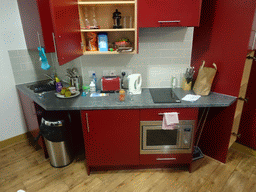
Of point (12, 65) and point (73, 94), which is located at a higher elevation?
point (12, 65)

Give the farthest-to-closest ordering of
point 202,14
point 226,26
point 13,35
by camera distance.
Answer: point 13,35, point 202,14, point 226,26

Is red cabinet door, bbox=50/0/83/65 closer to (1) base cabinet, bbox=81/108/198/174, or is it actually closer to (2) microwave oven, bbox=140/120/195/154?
(1) base cabinet, bbox=81/108/198/174

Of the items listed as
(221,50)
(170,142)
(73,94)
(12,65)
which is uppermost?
(221,50)

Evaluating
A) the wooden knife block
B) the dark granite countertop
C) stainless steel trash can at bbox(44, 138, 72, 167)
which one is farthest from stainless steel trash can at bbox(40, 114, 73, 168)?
the wooden knife block

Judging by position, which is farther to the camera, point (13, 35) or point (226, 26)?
point (13, 35)

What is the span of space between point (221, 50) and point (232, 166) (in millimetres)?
1359

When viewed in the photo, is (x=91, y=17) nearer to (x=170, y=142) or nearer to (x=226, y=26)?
(x=226, y=26)

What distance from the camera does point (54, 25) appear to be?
1.33 metres

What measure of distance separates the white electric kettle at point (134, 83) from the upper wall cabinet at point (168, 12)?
0.55 m

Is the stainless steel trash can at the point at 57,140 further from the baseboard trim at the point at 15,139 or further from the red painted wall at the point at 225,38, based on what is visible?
the red painted wall at the point at 225,38

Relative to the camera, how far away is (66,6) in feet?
4.88

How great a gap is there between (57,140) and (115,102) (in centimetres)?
81

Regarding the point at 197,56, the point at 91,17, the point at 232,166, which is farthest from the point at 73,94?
the point at 232,166

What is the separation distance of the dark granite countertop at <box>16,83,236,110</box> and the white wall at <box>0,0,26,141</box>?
1.80 feet
